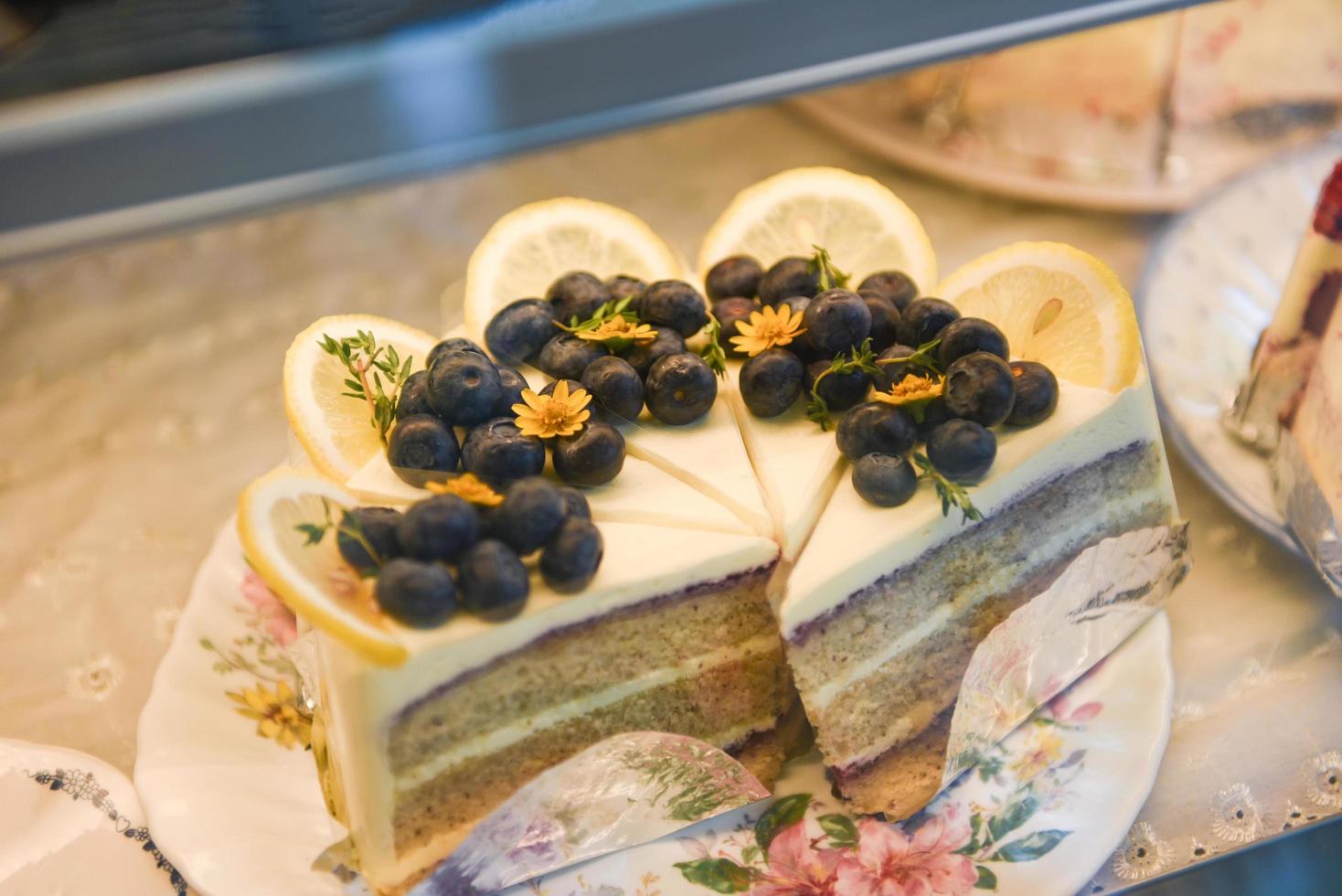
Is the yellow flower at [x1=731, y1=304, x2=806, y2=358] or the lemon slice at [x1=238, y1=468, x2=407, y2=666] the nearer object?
the lemon slice at [x1=238, y1=468, x2=407, y2=666]

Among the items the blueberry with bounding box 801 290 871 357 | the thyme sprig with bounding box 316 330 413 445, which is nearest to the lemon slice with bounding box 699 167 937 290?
the blueberry with bounding box 801 290 871 357

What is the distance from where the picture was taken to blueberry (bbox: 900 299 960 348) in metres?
1.24

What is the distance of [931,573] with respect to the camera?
4.00 ft

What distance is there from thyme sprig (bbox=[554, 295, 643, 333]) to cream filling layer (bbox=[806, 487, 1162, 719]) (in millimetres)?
454

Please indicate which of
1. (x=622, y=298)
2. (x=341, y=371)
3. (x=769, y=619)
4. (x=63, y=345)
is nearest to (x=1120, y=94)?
(x=622, y=298)

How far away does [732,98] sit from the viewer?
0.88m

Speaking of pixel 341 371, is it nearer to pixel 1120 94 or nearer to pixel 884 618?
pixel 884 618

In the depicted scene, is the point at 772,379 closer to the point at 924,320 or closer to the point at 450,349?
the point at 924,320

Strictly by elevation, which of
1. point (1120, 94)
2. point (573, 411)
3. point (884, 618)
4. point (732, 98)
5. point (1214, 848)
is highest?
point (732, 98)

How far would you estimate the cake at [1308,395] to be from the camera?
1.41 metres

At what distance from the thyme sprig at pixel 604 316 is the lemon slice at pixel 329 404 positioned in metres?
0.19

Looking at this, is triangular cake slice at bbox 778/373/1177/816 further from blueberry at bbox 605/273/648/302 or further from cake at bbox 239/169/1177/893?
blueberry at bbox 605/273/648/302

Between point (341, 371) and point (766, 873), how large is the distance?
2.34 feet

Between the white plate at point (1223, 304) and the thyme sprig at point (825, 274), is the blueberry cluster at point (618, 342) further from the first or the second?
the white plate at point (1223, 304)
